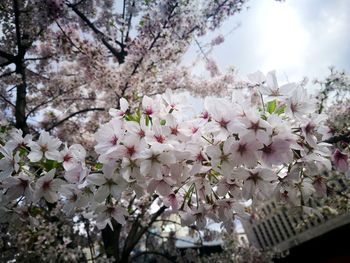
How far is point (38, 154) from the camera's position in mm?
1556

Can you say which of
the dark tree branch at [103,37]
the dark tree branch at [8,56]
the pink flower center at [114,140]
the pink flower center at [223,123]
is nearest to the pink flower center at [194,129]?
the pink flower center at [223,123]

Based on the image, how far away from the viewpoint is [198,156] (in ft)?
4.21

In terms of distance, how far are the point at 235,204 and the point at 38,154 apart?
1085 mm

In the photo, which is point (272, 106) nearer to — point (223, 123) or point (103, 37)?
point (223, 123)

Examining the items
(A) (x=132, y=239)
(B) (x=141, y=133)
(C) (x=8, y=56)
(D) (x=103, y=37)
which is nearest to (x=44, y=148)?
(B) (x=141, y=133)

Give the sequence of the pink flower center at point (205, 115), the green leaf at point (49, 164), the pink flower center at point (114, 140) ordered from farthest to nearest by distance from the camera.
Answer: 1. the green leaf at point (49, 164)
2. the pink flower center at point (205, 115)
3. the pink flower center at point (114, 140)

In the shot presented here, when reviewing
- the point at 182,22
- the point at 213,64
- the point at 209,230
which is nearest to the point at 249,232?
the point at 209,230

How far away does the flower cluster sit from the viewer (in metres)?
1.21

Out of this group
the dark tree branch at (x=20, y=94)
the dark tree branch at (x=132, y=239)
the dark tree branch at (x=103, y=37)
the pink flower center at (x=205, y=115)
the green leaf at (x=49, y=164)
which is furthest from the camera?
the dark tree branch at (x=103, y=37)

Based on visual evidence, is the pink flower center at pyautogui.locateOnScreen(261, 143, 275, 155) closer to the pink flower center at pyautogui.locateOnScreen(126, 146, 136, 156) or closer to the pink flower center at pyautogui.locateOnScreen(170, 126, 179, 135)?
the pink flower center at pyautogui.locateOnScreen(170, 126, 179, 135)

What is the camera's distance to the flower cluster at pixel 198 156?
1.21 metres

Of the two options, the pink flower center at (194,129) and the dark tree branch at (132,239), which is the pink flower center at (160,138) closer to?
the pink flower center at (194,129)

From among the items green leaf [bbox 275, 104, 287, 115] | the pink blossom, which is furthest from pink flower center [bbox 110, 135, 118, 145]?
the pink blossom

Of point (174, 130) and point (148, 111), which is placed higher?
point (148, 111)
